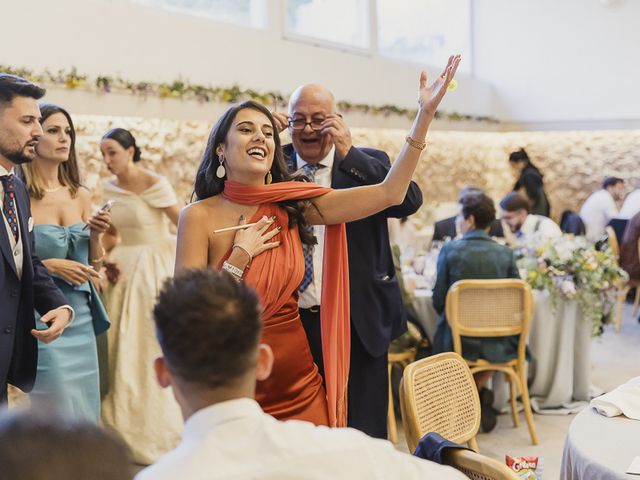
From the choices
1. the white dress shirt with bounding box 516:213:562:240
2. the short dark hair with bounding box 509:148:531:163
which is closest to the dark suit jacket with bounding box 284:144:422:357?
the white dress shirt with bounding box 516:213:562:240

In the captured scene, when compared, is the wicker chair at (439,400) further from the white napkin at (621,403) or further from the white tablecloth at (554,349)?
the white tablecloth at (554,349)

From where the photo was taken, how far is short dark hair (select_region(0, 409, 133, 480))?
0.83m

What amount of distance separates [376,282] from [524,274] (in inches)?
95.4

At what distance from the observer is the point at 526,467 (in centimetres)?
226

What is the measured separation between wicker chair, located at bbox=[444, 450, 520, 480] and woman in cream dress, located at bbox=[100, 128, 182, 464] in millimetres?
2576

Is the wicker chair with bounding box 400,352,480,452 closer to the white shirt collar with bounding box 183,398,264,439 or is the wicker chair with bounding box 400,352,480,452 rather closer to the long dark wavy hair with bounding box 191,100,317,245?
the long dark wavy hair with bounding box 191,100,317,245

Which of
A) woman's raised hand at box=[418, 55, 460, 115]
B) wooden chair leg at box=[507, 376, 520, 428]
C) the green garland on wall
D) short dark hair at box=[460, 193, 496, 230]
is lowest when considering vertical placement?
wooden chair leg at box=[507, 376, 520, 428]

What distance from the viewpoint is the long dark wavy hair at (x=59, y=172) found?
11.0 ft

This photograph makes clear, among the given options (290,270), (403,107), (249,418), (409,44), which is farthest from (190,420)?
(409,44)

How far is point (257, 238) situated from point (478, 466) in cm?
92

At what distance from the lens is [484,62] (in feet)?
37.7

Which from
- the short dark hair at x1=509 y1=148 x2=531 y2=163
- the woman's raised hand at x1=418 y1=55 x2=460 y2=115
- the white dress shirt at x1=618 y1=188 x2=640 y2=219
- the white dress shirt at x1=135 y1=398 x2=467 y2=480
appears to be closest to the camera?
the white dress shirt at x1=135 y1=398 x2=467 y2=480

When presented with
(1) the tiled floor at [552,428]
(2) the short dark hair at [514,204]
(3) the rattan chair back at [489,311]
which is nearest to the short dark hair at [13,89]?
(3) the rattan chair back at [489,311]

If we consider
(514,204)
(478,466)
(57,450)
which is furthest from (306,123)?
(514,204)
